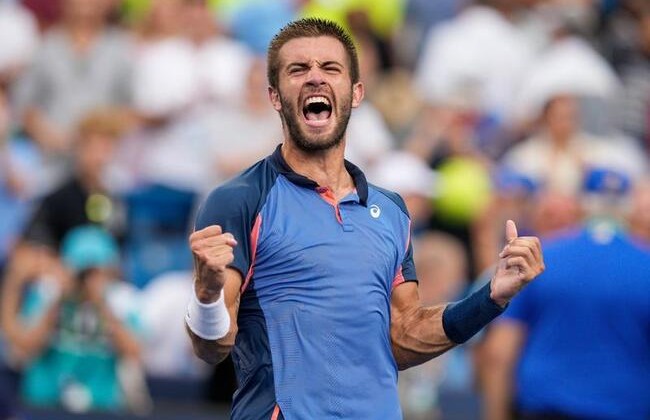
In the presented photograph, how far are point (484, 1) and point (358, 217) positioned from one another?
7652mm

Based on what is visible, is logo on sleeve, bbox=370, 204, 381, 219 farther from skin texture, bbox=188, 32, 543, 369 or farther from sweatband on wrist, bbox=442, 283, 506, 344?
sweatband on wrist, bbox=442, 283, 506, 344

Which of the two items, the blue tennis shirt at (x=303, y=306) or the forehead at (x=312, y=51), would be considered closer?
the blue tennis shirt at (x=303, y=306)

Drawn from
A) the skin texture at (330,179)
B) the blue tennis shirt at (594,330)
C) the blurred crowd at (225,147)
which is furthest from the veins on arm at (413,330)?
the blurred crowd at (225,147)

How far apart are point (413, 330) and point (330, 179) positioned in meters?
0.58

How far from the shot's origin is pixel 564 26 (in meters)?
11.9

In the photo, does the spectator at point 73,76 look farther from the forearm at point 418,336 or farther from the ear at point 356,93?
the forearm at point 418,336

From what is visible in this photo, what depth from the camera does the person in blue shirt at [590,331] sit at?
7906 millimetres

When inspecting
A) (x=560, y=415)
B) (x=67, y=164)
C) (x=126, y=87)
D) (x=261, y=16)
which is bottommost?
(x=560, y=415)

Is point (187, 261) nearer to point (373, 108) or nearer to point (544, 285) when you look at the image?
point (373, 108)

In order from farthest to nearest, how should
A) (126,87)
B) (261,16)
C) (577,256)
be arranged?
(261,16)
(126,87)
(577,256)

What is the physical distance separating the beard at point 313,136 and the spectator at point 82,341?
3.98 m

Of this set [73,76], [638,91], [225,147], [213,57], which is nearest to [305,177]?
[225,147]

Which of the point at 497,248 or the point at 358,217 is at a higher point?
the point at 497,248

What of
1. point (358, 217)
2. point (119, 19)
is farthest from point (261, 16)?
point (358, 217)
